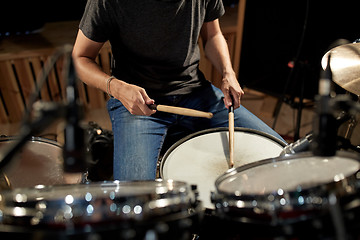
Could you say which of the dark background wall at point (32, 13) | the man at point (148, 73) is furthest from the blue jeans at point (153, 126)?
the dark background wall at point (32, 13)

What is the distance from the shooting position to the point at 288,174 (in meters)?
0.79

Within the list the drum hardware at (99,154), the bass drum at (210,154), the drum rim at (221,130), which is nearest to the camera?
the bass drum at (210,154)

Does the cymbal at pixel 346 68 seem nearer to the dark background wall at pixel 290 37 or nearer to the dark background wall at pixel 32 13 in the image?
the dark background wall at pixel 290 37

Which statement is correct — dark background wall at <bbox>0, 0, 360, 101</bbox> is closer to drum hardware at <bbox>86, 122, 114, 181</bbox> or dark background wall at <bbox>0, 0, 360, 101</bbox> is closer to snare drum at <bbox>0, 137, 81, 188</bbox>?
drum hardware at <bbox>86, 122, 114, 181</bbox>

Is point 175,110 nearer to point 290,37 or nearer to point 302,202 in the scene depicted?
point 302,202

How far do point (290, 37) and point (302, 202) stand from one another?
1819mm

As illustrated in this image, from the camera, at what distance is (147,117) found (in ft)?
4.47

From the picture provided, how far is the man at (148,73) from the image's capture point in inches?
49.3

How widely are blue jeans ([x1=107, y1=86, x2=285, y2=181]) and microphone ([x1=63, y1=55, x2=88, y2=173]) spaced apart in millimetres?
600

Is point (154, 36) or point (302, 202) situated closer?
point (302, 202)

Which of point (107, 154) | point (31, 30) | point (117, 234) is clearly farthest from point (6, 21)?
point (117, 234)

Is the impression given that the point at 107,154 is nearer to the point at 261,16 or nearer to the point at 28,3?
the point at 28,3

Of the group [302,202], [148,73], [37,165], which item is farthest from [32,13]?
[302,202]

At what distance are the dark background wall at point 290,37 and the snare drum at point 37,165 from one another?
1502 mm
